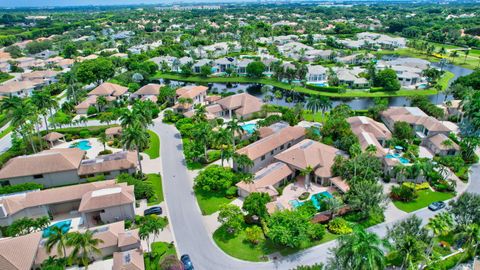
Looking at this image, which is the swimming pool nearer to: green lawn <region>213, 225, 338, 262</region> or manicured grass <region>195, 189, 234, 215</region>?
green lawn <region>213, 225, 338, 262</region>

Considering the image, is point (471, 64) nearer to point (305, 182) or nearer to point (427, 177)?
point (427, 177)

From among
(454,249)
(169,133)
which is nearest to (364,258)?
(454,249)

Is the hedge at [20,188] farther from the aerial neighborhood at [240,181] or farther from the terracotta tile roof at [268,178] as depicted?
the terracotta tile roof at [268,178]

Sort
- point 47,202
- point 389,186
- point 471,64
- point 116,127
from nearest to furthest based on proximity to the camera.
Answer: point 47,202 → point 389,186 → point 116,127 → point 471,64

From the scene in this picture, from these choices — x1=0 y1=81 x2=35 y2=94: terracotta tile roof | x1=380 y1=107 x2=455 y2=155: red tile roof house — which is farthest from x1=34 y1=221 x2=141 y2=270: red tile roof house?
x1=0 y1=81 x2=35 y2=94: terracotta tile roof

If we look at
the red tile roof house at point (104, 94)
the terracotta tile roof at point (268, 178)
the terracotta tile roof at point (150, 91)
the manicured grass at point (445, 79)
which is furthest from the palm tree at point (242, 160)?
the manicured grass at point (445, 79)

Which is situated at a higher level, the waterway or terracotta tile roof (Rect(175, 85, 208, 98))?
terracotta tile roof (Rect(175, 85, 208, 98))

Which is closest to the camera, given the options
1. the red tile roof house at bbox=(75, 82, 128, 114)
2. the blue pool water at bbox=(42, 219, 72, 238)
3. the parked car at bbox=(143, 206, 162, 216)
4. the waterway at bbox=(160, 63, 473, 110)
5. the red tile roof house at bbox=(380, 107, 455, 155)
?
the blue pool water at bbox=(42, 219, 72, 238)

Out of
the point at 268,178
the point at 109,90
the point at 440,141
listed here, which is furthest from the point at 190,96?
the point at 440,141
